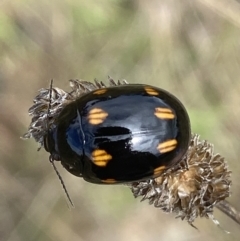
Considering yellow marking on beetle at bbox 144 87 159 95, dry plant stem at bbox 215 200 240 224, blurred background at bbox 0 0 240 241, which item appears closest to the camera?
yellow marking on beetle at bbox 144 87 159 95

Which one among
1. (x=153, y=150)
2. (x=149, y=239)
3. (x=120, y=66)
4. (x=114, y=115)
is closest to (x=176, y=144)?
(x=153, y=150)

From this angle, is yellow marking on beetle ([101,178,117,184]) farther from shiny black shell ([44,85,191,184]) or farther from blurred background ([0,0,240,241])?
blurred background ([0,0,240,241])

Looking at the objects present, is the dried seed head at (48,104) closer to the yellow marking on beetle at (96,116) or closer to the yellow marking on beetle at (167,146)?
the yellow marking on beetle at (96,116)

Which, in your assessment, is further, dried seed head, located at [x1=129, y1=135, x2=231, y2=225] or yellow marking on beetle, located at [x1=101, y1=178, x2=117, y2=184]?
dried seed head, located at [x1=129, y1=135, x2=231, y2=225]

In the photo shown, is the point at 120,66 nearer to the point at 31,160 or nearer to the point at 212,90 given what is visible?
the point at 212,90

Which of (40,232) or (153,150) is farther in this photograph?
(40,232)

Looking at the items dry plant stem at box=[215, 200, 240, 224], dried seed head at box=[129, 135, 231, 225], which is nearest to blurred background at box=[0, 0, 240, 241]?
dry plant stem at box=[215, 200, 240, 224]

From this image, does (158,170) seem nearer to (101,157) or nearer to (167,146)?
(167,146)
